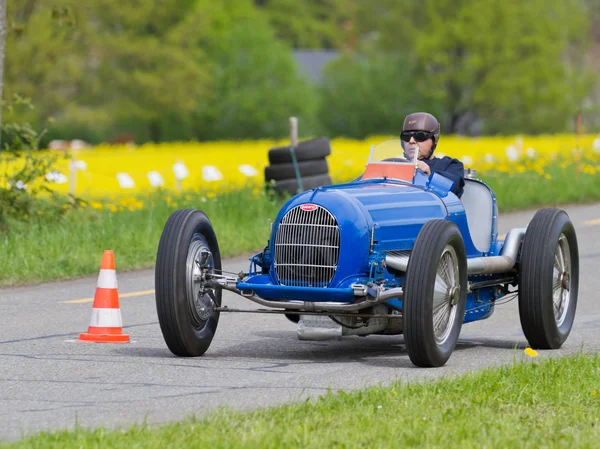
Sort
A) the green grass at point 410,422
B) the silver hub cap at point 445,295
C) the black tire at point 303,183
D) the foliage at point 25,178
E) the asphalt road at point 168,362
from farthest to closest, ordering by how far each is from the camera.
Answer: the black tire at point 303,183, the foliage at point 25,178, the silver hub cap at point 445,295, the asphalt road at point 168,362, the green grass at point 410,422

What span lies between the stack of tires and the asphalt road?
643 centimetres

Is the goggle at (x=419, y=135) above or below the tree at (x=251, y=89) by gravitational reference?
below

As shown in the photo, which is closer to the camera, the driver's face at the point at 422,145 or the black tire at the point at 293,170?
the driver's face at the point at 422,145

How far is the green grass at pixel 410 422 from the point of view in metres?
5.91

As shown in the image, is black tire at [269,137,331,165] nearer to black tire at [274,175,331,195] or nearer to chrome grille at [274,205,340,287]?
black tire at [274,175,331,195]

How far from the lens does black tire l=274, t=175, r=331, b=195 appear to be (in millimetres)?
18625

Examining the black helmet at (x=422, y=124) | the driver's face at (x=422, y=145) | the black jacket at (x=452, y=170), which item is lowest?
the black jacket at (x=452, y=170)

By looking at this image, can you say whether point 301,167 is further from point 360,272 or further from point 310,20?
point 310,20

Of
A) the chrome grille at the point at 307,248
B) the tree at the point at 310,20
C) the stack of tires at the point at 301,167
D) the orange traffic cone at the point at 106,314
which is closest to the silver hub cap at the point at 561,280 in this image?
the chrome grille at the point at 307,248

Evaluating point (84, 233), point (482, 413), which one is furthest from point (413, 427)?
point (84, 233)

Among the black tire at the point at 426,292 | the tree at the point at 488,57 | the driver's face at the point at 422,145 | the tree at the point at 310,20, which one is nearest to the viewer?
the black tire at the point at 426,292

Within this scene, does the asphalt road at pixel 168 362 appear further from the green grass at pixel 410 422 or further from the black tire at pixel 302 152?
the black tire at pixel 302 152

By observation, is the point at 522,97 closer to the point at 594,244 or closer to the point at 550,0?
the point at 550,0

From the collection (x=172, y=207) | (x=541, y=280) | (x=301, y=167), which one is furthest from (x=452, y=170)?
(x=301, y=167)
